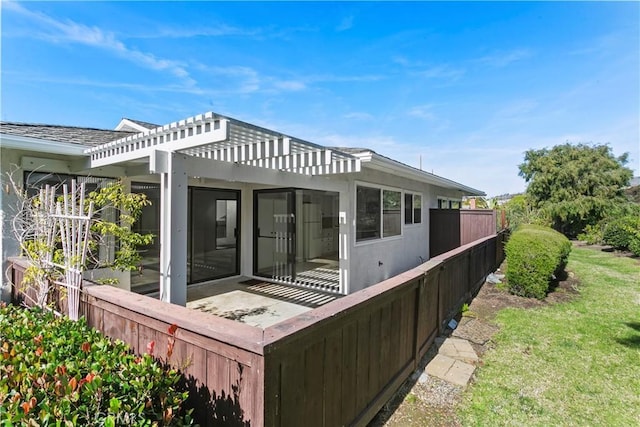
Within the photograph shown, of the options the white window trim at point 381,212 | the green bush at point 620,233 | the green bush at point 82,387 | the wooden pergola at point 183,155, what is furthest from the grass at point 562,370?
the green bush at point 620,233

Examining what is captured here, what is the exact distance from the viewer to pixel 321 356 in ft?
6.56

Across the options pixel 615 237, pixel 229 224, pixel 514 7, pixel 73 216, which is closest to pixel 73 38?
pixel 229 224

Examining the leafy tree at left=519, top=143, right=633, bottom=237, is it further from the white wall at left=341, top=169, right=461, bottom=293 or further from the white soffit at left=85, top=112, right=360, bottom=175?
the white soffit at left=85, top=112, right=360, bottom=175

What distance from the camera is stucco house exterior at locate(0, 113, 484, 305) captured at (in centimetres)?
379

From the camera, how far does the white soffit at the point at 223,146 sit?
3.23 metres

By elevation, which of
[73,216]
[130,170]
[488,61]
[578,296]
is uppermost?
[488,61]

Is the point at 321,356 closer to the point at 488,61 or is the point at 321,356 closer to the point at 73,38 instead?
the point at 73,38

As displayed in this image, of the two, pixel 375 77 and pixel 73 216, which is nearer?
pixel 73 216

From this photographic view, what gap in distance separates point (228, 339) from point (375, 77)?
445 inches

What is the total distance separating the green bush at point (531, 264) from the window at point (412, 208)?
3464mm

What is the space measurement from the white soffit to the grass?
351 centimetres

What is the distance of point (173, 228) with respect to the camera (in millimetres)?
3764

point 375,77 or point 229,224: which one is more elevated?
point 375,77

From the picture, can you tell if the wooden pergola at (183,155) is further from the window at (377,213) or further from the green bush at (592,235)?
the green bush at (592,235)
